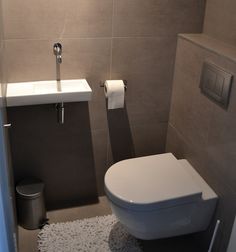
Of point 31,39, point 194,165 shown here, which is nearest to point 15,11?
point 31,39

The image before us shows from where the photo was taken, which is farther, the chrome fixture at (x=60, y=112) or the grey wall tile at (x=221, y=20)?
the chrome fixture at (x=60, y=112)

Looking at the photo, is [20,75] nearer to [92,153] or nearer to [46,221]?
[92,153]

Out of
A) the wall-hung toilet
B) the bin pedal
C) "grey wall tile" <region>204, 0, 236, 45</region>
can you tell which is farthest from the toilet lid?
"grey wall tile" <region>204, 0, 236, 45</region>

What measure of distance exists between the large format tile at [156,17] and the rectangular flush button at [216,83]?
368 millimetres

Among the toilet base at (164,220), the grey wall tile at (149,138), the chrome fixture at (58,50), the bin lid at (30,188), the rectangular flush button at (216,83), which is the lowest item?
the bin lid at (30,188)

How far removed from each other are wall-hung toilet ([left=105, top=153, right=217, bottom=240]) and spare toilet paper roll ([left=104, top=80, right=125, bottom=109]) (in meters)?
0.35

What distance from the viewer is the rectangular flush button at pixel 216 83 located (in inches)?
61.8

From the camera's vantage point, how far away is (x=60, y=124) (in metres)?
2.04

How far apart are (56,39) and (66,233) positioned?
3.70 feet

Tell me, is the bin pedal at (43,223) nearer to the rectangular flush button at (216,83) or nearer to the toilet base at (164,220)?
the toilet base at (164,220)

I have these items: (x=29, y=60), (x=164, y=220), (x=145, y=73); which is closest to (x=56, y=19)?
(x=29, y=60)

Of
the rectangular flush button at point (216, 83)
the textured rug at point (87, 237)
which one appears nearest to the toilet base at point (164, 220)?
the textured rug at point (87, 237)

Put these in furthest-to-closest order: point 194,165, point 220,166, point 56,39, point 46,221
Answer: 1. point 46,221
2. point 194,165
3. point 56,39
4. point 220,166

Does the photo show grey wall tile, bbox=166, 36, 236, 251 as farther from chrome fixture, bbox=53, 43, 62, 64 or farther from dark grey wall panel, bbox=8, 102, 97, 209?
chrome fixture, bbox=53, 43, 62, 64
